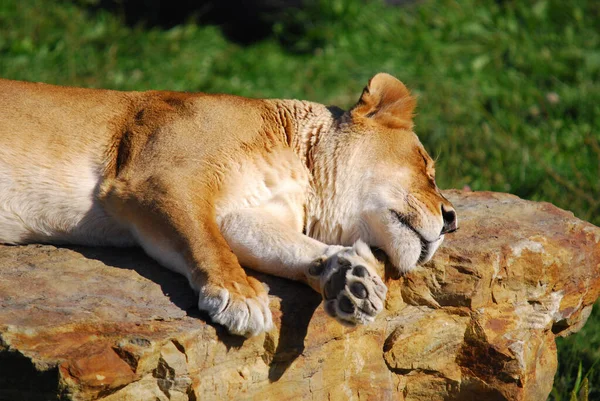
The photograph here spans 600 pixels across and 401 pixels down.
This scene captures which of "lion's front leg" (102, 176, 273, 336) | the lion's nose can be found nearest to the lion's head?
the lion's nose

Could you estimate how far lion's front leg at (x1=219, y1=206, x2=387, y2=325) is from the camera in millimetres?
2881

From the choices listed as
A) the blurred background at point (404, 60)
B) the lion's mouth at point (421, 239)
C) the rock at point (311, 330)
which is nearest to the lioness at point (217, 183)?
the lion's mouth at point (421, 239)

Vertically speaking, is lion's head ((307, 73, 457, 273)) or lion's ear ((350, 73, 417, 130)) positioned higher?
lion's ear ((350, 73, 417, 130))

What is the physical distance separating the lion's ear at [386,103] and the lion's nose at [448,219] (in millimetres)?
588

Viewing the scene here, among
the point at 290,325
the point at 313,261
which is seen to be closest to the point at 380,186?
the point at 313,261

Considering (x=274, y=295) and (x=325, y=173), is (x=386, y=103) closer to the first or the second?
(x=325, y=173)

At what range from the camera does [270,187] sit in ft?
11.9

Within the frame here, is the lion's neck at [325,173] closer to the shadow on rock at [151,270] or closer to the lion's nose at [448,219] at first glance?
the lion's nose at [448,219]

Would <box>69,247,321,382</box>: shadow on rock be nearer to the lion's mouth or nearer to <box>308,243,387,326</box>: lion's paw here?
<box>308,243,387,326</box>: lion's paw

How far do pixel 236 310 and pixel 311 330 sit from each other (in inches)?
13.9

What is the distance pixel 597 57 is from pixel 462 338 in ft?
16.3

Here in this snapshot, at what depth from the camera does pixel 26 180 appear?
355 cm

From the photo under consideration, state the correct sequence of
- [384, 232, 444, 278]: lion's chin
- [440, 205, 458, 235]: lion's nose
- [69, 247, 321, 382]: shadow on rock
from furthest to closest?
[440, 205, 458, 235]: lion's nose, [384, 232, 444, 278]: lion's chin, [69, 247, 321, 382]: shadow on rock

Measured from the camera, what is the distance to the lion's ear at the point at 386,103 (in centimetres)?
403
